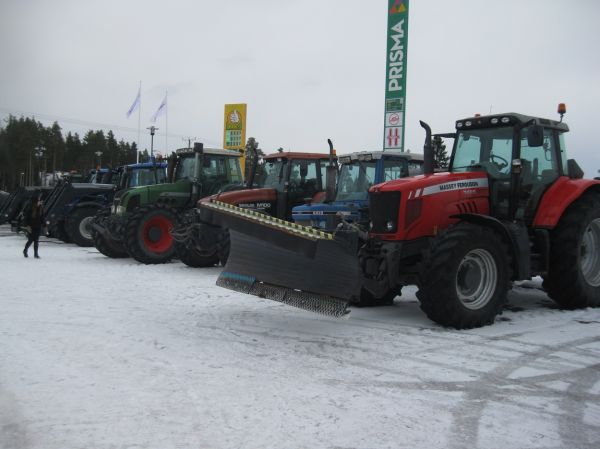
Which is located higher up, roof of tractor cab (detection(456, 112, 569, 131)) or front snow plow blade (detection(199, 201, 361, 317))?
roof of tractor cab (detection(456, 112, 569, 131))

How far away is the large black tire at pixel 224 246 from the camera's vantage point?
33.3ft

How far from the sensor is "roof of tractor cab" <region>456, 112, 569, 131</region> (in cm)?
691

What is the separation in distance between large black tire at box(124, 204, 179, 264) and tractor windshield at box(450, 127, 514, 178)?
261 inches

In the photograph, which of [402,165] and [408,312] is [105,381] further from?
[402,165]

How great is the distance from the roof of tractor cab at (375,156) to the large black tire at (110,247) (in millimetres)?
6207

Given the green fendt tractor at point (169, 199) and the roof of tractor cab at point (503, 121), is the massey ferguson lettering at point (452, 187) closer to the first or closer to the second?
the roof of tractor cab at point (503, 121)

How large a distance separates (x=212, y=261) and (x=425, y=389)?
315 inches

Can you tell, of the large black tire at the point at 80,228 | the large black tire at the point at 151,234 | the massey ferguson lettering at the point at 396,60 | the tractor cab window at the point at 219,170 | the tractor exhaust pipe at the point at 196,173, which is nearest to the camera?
the large black tire at the point at 151,234

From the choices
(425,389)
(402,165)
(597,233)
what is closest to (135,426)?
(425,389)

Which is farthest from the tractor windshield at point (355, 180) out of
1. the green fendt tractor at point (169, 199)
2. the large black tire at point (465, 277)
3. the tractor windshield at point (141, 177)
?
the tractor windshield at point (141, 177)

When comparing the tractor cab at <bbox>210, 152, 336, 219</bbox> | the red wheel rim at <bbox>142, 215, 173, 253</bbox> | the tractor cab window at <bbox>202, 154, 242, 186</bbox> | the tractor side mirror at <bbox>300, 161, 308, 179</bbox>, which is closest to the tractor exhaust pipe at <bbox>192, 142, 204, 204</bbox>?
the tractor cab window at <bbox>202, 154, 242, 186</bbox>

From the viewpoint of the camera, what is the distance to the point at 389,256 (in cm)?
612

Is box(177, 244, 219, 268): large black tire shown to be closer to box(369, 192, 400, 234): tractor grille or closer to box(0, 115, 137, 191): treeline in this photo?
box(369, 192, 400, 234): tractor grille

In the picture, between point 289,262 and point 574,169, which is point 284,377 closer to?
point 289,262
